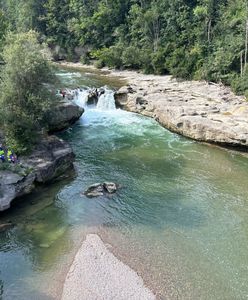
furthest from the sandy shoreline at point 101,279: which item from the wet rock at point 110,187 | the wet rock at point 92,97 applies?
the wet rock at point 92,97

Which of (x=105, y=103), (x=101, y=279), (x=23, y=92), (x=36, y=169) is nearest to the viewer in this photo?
(x=101, y=279)

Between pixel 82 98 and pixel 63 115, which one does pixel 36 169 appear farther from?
pixel 82 98

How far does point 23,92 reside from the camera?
86.5 ft

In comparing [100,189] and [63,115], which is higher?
[63,115]

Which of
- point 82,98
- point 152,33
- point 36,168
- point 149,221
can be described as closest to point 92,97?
point 82,98

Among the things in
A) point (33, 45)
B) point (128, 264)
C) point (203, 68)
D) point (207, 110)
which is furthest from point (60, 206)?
point (203, 68)

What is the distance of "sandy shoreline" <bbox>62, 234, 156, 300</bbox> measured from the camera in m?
15.2

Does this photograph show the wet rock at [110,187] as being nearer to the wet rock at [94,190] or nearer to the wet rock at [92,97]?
the wet rock at [94,190]

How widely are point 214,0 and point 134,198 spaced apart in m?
42.0

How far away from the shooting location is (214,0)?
2119 inches

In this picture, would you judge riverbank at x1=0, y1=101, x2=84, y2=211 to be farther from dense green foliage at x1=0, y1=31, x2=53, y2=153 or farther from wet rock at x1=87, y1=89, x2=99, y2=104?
wet rock at x1=87, y1=89, x2=99, y2=104

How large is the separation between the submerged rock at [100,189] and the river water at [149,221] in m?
0.55

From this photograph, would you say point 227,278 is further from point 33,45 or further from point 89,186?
point 33,45

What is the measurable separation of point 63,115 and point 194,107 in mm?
12825
